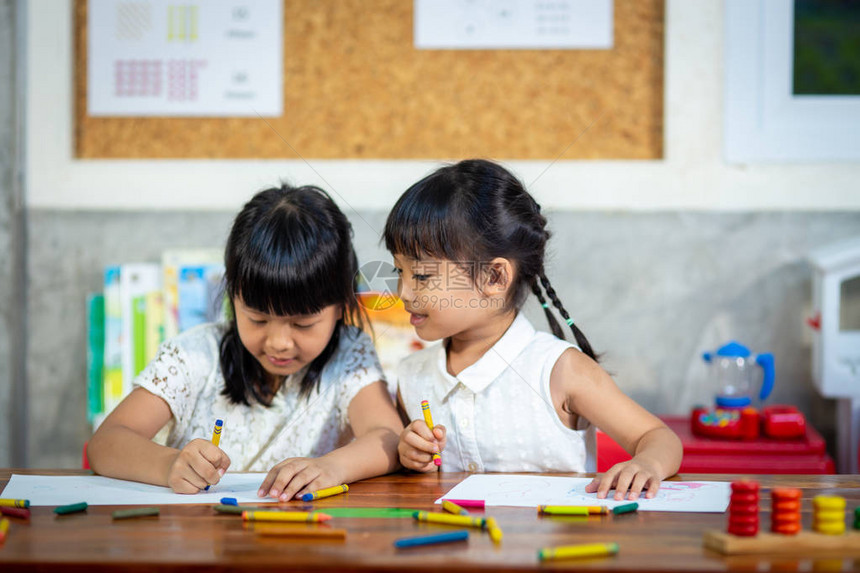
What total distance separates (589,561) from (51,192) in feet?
6.10

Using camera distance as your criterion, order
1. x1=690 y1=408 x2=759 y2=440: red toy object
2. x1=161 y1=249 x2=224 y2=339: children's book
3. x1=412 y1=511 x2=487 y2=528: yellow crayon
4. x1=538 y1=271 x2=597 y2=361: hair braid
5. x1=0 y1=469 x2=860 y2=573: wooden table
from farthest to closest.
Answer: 1. x1=161 y1=249 x2=224 y2=339: children's book
2. x1=690 y1=408 x2=759 y2=440: red toy object
3. x1=538 y1=271 x2=597 y2=361: hair braid
4. x1=412 y1=511 x2=487 y2=528: yellow crayon
5. x1=0 y1=469 x2=860 y2=573: wooden table

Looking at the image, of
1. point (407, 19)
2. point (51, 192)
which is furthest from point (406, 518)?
point (51, 192)

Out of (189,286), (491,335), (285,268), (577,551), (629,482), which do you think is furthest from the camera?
(189,286)

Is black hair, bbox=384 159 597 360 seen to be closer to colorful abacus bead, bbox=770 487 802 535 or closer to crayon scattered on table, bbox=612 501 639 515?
crayon scattered on table, bbox=612 501 639 515

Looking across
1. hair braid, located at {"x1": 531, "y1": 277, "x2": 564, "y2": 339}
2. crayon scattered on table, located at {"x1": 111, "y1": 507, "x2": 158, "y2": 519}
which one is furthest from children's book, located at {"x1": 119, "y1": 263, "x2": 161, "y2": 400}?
crayon scattered on table, located at {"x1": 111, "y1": 507, "x2": 158, "y2": 519}

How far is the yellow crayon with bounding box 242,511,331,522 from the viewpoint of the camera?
0.82 m

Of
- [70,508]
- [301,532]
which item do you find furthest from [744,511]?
[70,508]

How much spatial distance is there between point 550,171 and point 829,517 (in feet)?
4.56

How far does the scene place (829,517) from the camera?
0.75 m

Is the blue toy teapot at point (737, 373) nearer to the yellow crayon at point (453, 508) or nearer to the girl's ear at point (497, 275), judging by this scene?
the girl's ear at point (497, 275)

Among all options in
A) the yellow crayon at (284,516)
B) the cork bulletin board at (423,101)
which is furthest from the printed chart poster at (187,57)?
the yellow crayon at (284,516)

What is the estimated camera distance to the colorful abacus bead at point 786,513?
0.74 metres

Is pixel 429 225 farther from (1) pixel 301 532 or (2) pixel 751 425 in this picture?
(2) pixel 751 425

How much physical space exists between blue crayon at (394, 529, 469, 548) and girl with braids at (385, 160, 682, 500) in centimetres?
47
